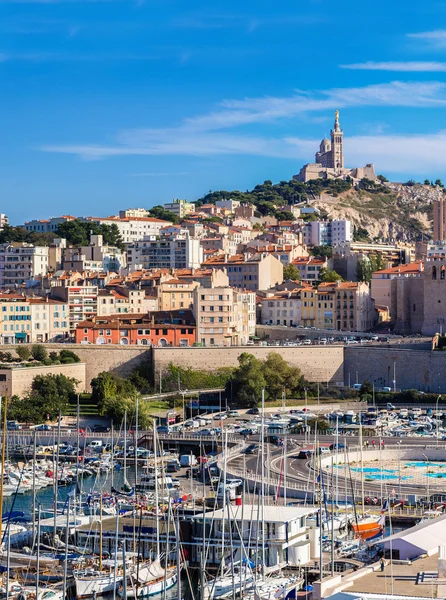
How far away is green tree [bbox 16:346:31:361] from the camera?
5694 centimetres

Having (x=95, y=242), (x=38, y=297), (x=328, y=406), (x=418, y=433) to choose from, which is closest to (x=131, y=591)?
(x=418, y=433)

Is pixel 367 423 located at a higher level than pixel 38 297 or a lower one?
lower

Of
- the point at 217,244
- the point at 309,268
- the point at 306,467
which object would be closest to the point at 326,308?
the point at 309,268

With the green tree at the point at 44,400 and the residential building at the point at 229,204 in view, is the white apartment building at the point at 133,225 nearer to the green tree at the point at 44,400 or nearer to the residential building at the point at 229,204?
the residential building at the point at 229,204

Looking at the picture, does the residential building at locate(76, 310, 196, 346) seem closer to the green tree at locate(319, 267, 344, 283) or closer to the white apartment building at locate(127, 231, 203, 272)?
the green tree at locate(319, 267, 344, 283)

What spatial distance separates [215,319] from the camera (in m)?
60.9

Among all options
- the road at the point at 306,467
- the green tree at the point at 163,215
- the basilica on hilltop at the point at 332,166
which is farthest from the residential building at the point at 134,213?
the road at the point at 306,467

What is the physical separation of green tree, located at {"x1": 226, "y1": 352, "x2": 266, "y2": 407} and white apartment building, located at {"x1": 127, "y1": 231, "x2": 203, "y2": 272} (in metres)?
29.9

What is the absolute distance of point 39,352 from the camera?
56.8m

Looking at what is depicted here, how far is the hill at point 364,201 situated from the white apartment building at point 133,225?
17.0 m

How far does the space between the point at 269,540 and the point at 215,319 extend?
33.7 metres

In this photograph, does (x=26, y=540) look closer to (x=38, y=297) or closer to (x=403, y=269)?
(x=38, y=297)

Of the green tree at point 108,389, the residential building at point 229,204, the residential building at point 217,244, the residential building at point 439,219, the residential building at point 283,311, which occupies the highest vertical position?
the residential building at point 229,204

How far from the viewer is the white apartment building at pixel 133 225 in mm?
97938
